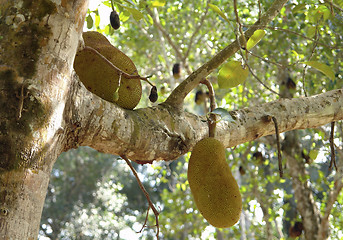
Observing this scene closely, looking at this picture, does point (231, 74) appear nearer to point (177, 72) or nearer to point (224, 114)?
point (224, 114)

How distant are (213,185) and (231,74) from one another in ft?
1.12

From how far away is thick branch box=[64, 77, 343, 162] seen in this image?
87 centimetres

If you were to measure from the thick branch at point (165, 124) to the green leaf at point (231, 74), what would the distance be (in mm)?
104

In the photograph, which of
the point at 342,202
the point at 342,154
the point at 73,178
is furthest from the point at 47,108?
the point at 73,178

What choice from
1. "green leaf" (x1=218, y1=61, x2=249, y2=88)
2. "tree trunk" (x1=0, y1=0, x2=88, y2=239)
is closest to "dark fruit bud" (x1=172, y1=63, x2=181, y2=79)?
"green leaf" (x1=218, y1=61, x2=249, y2=88)

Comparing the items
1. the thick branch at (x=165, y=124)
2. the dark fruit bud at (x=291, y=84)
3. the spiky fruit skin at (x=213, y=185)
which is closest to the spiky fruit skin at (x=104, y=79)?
the thick branch at (x=165, y=124)

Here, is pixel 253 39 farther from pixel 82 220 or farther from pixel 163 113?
pixel 82 220

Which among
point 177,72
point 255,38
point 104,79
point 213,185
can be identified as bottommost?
point 213,185

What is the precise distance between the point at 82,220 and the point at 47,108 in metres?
9.92

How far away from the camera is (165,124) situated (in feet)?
3.48

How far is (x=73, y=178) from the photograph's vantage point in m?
11.4

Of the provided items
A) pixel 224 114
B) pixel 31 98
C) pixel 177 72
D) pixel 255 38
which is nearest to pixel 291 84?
pixel 177 72

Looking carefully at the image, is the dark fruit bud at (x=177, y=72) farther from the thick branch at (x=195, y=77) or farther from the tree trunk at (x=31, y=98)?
the tree trunk at (x=31, y=98)

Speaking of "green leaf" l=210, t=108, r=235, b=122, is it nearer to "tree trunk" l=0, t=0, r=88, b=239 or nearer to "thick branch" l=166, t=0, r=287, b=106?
"thick branch" l=166, t=0, r=287, b=106
